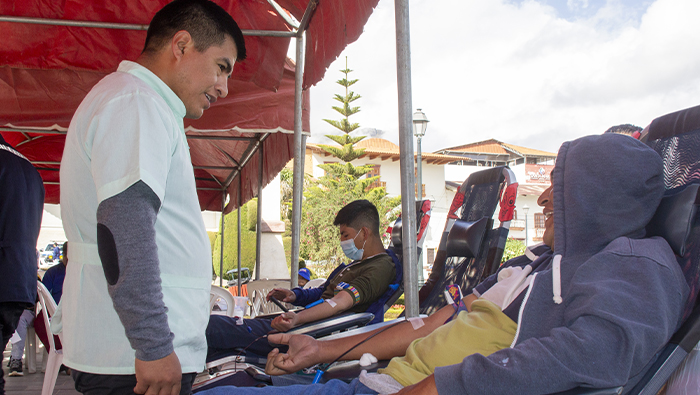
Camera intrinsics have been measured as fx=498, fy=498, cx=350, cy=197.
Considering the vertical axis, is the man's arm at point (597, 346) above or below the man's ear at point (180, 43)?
below

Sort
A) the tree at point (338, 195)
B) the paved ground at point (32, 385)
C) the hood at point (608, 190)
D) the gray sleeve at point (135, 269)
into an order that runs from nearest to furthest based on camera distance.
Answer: the gray sleeve at point (135, 269) → the hood at point (608, 190) → the paved ground at point (32, 385) → the tree at point (338, 195)

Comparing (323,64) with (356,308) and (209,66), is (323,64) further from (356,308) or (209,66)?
(209,66)

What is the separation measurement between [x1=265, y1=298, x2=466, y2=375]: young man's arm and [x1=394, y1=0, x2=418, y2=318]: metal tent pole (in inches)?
13.4

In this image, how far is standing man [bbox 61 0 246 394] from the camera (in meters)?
1.02

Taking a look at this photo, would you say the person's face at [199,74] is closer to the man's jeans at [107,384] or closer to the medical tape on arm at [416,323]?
the man's jeans at [107,384]

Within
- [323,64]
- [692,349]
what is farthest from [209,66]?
[323,64]

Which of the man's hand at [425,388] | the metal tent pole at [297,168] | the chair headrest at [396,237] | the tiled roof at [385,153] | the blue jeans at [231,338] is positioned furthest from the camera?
the tiled roof at [385,153]

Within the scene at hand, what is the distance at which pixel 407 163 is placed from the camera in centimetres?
216

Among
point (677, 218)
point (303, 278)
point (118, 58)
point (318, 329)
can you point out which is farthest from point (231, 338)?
point (303, 278)

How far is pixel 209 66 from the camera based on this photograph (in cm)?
133

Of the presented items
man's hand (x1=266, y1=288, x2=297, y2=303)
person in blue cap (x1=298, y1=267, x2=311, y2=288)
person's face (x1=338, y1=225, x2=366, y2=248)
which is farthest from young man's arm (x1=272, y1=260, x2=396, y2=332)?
person in blue cap (x1=298, y1=267, x2=311, y2=288)

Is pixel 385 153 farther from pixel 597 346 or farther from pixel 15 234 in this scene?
pixel 597 346

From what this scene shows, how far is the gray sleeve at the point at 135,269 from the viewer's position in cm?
100

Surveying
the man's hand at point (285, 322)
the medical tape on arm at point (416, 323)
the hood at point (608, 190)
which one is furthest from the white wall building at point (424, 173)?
the hood at point (608, 190)
